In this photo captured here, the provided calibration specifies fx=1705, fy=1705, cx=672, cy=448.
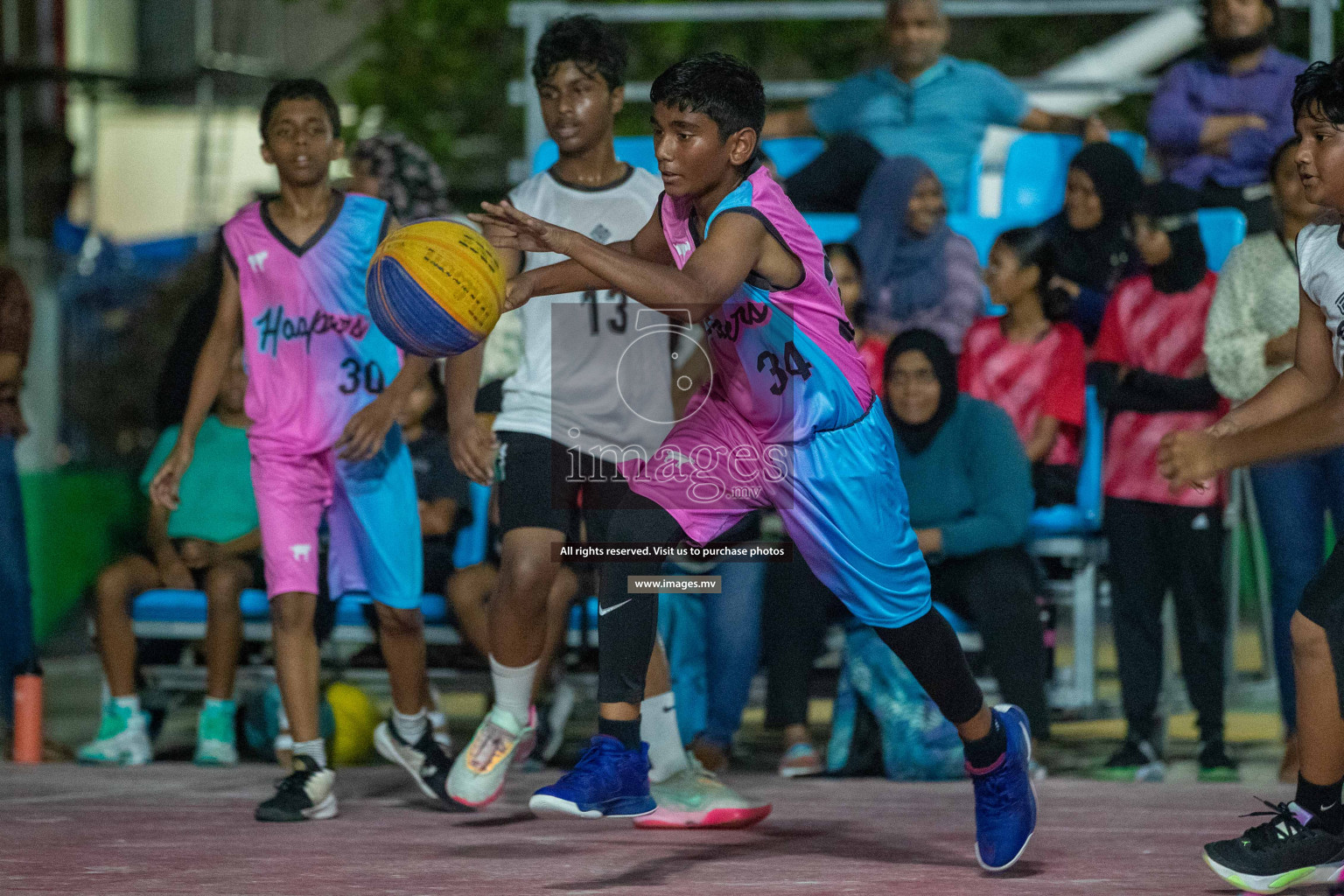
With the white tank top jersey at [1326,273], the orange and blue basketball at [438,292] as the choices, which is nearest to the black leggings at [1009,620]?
the white tank top jersey at [1326,273]

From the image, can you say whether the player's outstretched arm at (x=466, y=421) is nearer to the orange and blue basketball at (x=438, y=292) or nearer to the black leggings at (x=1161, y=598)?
the orange and blue basketball at (x=438, y=292)

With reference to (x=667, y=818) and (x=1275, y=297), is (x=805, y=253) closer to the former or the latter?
(x=667, y=818)

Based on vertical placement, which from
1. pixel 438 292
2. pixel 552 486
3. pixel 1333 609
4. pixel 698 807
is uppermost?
pixel 438 292

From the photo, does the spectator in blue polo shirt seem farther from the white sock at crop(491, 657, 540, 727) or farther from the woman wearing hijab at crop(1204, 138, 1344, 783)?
the white sock at crop(491, 657, 540, 727)

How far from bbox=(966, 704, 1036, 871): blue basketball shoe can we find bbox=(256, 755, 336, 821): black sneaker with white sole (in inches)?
80.2

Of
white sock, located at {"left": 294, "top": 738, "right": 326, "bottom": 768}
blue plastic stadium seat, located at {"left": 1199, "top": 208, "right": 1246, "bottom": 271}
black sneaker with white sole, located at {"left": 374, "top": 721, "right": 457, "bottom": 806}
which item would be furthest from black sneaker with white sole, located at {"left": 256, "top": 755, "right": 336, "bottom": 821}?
blue plastic stadium seat, located at {"left": 1199, "top": 208, "right": 1246, "bottom": 271}

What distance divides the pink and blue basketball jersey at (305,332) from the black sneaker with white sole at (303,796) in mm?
996

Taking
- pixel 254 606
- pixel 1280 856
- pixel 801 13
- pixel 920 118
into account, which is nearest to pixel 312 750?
pixel 254 606

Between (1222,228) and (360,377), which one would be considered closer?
(360,377)

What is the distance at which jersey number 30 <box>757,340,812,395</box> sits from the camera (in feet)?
13.9

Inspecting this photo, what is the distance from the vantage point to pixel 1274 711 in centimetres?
814

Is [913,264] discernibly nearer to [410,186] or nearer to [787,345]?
[410,186]

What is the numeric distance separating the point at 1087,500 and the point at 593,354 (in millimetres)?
2489

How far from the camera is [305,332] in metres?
5.48
